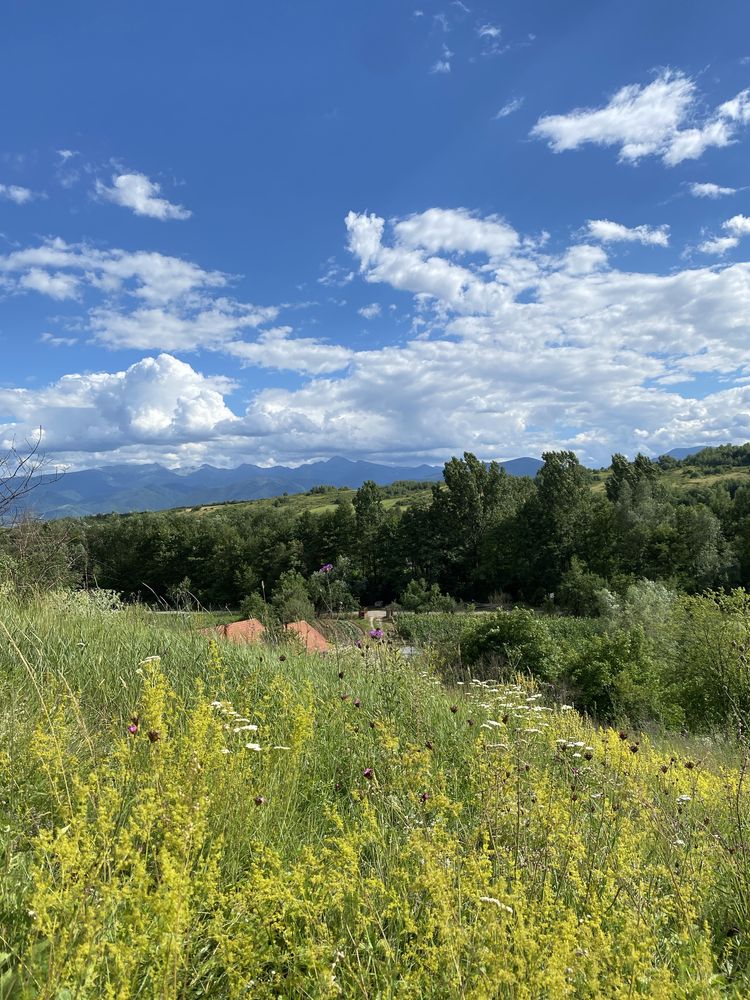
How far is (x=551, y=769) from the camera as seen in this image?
3945 millimetres

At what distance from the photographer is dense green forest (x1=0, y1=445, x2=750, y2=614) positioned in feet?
173

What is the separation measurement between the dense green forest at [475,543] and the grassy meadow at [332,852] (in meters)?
43.5

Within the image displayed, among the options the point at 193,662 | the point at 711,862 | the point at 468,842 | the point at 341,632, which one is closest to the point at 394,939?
the point at 468,842

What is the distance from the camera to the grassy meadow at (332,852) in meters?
1.77

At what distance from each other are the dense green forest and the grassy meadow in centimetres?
4351

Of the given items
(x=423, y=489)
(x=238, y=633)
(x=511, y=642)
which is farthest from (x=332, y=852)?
(x=423, y=489)

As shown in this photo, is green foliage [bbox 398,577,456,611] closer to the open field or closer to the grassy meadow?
the open field

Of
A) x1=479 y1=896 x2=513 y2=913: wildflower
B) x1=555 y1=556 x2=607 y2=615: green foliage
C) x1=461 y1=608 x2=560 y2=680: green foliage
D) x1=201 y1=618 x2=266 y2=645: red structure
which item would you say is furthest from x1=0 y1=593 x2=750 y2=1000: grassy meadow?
x1=555 y1=556 x2=607 y2=615: green foliage

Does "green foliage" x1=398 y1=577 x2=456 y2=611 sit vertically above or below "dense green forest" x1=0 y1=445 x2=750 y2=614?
below

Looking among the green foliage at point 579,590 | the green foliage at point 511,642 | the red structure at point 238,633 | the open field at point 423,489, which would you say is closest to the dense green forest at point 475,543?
the green foliage at point 579,590

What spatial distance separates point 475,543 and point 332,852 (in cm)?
6661

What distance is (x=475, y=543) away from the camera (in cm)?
6769

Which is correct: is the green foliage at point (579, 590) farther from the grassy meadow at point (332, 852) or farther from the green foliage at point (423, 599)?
the grassy meadow at point (332, 852)

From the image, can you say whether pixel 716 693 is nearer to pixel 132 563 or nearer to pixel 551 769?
pixel 551 769
